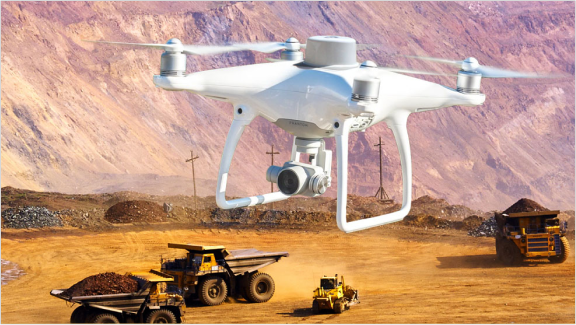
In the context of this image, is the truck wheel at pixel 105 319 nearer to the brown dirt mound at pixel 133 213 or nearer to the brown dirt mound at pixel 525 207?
the brown dirt mound at pixel 133 213

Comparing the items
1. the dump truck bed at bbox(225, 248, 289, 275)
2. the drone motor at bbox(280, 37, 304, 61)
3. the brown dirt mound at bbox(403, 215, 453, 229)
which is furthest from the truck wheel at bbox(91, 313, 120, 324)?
the brown dirt mound at bbox(403, 215, 453, 229)

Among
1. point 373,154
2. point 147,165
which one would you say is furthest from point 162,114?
point 373,154

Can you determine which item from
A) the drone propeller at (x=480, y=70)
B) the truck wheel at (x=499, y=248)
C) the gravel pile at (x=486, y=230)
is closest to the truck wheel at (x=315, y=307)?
the drone propeller at (x=480, y=70)

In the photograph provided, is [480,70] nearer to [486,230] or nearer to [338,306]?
[338,306]

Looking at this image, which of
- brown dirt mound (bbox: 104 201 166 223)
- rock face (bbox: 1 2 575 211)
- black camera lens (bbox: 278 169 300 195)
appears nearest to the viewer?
black camera lens (bbox: 278 169 300 195)

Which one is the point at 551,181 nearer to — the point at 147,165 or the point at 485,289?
the point at 147,165

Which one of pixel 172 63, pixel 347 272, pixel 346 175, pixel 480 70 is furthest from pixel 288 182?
pixel 347 272

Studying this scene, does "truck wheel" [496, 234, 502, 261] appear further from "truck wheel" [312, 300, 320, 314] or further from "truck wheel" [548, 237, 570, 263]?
"truck wheel" [312, 300, 320, 314]
